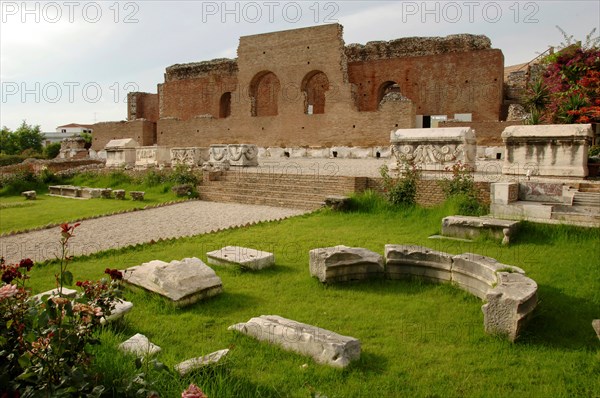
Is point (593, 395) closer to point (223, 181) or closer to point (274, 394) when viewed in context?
point (274, 394)

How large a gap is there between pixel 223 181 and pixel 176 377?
10961mm

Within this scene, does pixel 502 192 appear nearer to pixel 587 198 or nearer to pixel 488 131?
pixel 587 198

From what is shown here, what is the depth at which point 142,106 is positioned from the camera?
3384 cm

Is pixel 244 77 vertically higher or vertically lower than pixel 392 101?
higher

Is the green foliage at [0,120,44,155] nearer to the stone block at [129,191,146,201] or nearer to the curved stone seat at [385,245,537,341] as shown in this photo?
the stone block at [129,191,146,201]

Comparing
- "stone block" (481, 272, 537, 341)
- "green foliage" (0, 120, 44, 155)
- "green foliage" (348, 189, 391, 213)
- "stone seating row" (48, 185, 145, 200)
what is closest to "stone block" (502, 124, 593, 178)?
"green foliage" (348, 189, 391, 213)

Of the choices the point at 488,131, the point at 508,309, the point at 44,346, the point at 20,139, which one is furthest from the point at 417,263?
the point at 20,139

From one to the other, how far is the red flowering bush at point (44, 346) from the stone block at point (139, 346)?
0.59 metres

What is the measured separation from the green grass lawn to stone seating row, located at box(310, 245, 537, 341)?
0.14m

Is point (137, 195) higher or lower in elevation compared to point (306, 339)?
higher

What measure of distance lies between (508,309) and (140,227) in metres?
6.94

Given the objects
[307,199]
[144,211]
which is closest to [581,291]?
[307,199]

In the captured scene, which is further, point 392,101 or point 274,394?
point 392,101

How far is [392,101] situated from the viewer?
2044cm
